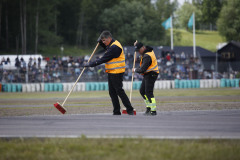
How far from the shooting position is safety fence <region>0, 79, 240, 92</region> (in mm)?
35719

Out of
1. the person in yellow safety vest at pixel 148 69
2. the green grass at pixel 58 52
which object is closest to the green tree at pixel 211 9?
the green grass at pixel 58 52

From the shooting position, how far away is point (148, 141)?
6281 mm

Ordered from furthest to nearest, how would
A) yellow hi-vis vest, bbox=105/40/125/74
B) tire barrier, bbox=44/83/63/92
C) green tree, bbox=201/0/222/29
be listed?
green tree, bbox=201/0/222/29
tire barrier, bbox=44/83/63/92
yellow hi-vis vest, bbox=105/40/125/74

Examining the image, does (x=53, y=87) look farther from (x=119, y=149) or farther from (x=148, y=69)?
(x=119, y=149)

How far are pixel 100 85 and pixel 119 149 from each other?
31.1 meters

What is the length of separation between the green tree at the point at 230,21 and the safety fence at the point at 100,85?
42.8 meters

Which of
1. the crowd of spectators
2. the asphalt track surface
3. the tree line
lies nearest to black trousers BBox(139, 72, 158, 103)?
the asphalt track surface

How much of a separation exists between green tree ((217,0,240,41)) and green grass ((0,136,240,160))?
7574 centimetres

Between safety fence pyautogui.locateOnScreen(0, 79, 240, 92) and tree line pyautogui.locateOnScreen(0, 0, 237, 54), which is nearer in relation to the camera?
safety fence pyautogui.locateOnScreen(0, 79, 240, 92)

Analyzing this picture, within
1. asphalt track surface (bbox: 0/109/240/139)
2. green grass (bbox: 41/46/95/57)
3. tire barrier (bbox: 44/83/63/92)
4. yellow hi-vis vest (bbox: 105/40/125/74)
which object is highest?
green grass (bbox: 41/46/95/57)

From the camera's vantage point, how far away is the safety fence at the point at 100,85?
35.7 meters

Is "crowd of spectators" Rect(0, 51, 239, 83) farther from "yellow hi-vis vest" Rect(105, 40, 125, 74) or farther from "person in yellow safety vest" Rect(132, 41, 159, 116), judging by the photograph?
"yellow hi-vis vest" Rect(105, 40, 125, 74)

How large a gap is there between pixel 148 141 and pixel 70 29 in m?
75.6

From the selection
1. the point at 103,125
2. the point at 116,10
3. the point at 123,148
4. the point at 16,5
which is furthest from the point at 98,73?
the point at 116,10
